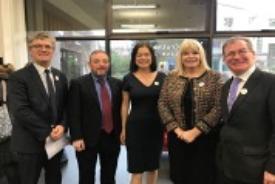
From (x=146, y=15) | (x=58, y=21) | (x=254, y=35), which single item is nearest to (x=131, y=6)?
(x=146, y=15)

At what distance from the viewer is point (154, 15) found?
458 centimetres

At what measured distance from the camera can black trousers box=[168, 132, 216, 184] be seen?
2326mm

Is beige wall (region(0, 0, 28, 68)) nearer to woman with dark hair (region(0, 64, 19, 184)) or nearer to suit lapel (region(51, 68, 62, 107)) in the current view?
woman with dark hair (region(0, 64, 19, 184))

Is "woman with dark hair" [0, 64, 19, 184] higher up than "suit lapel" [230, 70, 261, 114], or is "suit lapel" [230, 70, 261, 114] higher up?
"suit lapel" [230, 70, 261, 114]

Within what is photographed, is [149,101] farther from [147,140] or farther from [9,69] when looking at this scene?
[9,69]

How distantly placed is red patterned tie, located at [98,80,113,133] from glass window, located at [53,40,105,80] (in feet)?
6.60

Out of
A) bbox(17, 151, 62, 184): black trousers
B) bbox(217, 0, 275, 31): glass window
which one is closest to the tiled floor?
bbox(17, 151, 62, 184): black trousers

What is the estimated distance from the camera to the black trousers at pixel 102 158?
264cm

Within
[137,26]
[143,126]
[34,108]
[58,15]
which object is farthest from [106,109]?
[58,15]

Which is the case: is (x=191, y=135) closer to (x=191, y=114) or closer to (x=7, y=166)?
(x=191, y=114)

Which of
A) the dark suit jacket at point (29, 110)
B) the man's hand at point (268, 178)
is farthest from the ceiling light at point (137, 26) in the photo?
the man's hand at point (268, 178)

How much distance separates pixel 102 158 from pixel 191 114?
965mm

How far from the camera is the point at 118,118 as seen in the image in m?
2.72

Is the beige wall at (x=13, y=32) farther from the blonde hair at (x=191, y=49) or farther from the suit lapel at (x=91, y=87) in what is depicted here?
the blonde hair at (x=191, y=49)
